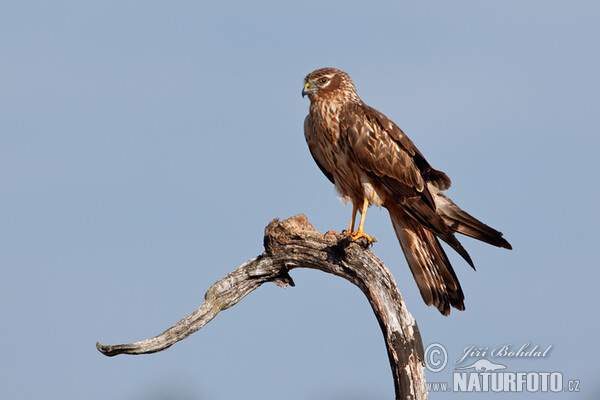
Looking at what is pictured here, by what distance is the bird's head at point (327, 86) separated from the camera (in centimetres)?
825

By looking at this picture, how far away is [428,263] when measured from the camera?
8.03 meters

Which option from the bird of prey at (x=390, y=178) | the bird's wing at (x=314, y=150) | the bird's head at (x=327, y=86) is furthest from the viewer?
the bird's wing at (x=314, y=150)

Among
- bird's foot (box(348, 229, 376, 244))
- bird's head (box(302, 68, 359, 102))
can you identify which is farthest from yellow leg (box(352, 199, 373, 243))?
bird's head (box(302, 68, 359, 102))

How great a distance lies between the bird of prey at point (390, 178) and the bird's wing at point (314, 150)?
2 centimetres

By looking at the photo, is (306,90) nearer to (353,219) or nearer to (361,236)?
(353,219)

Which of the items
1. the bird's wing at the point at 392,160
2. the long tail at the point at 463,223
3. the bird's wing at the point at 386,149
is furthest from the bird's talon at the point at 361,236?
the long tail at the point at 463,223

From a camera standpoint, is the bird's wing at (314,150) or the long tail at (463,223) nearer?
the long tail at (463,223)

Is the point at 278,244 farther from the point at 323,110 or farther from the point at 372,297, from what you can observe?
the point at 323,110

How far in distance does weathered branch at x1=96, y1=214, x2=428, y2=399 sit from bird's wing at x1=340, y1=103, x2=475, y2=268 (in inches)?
33.7

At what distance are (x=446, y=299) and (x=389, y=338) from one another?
1.29 metres

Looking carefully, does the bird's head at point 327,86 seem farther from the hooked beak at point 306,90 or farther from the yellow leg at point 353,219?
the yellow leg at point 353,219

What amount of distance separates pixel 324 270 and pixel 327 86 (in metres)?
2.22

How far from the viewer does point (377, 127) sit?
8.07 meters

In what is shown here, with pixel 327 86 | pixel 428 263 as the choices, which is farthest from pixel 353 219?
pixel 327 86
